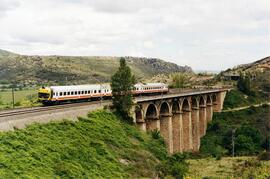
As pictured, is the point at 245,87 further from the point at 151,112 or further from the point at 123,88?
Answer: the point at 123,88

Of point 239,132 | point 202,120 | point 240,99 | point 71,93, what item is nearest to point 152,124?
point 71,93

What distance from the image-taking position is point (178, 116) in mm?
69312

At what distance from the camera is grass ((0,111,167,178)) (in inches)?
974

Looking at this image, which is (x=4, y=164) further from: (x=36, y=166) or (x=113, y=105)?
(x=113, y=105)

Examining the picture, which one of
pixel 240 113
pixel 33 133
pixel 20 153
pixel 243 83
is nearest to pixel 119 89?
pixel 33 133

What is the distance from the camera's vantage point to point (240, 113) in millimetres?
95938

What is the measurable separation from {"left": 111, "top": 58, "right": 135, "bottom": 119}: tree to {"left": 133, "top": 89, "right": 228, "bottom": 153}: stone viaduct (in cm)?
378

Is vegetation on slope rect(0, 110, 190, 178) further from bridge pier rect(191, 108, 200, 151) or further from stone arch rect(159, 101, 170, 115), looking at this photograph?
bridge pier rect(191, 108, 200, 151)

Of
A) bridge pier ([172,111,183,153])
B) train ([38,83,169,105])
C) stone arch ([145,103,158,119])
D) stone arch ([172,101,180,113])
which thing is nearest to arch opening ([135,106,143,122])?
train ([38,83,169,105])

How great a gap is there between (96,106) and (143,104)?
12.0 meters

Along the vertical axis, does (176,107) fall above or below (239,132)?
above

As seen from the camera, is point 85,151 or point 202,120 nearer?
point 85,151

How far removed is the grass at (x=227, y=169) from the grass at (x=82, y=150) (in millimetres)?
5417

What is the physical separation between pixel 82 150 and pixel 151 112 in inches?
1154
